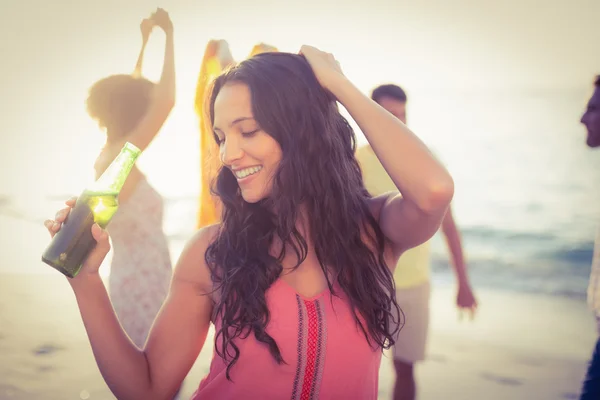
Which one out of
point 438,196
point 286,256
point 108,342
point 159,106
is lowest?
point 108,342

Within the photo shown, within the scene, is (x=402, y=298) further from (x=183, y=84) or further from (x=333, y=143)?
A: (x=183, y=84)

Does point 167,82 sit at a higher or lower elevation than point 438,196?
higher

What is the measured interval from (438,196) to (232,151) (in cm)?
50

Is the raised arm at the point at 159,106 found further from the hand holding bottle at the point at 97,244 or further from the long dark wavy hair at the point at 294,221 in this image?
the hand holding bottle at the point at 97,244

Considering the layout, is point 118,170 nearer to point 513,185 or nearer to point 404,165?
point 404,165

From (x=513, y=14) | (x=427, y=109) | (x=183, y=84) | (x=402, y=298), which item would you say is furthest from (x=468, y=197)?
(x=402, y=298)

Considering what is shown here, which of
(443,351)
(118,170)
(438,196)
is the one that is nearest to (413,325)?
(438,196)

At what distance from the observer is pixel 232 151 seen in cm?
142

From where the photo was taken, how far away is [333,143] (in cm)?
159

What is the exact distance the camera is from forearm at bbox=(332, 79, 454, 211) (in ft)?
4.39

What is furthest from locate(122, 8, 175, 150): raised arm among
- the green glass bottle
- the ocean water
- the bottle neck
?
the ocean water

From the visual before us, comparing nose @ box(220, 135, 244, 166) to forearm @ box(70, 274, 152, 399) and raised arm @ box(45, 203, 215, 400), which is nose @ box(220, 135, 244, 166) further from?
forearm @ box(70, 274, 152, 399)

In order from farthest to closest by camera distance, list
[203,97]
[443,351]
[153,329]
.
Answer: [443,351] < [203,97] < [153,329]

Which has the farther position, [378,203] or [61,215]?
[378,203]
